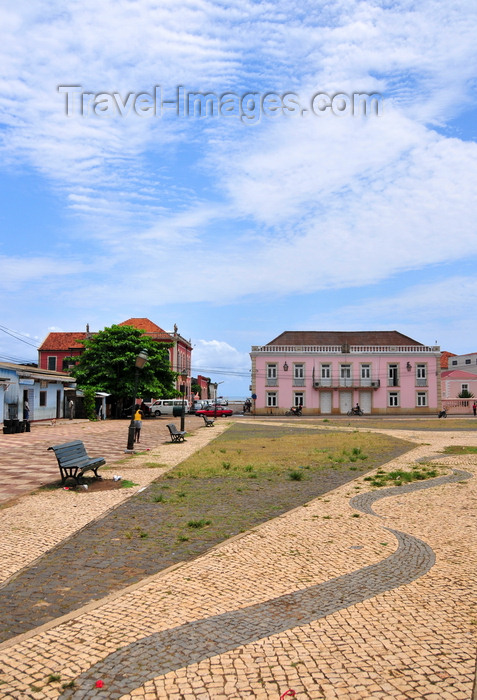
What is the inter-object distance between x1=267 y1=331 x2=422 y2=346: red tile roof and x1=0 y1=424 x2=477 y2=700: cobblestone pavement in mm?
54337

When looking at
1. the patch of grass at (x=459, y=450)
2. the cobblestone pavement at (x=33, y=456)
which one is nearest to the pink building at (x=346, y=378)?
the cobblestone pavement at (x=33, y=456)

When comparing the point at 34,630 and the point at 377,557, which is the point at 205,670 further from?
the point at 377,557

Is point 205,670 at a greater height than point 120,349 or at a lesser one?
lesser

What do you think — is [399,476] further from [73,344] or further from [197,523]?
[73,344]

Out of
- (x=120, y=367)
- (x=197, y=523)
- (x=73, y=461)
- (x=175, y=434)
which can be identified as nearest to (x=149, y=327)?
(x=120, y=367)

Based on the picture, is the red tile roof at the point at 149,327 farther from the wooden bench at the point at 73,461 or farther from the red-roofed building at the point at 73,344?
the wooden bench at the point at 73,461

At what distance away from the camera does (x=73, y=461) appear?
1110cm

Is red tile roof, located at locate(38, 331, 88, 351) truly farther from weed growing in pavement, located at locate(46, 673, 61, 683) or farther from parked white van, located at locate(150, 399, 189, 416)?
weed growing in pavement, located at locate(46, 673, 61, 683)

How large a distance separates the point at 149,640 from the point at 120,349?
3817 cm

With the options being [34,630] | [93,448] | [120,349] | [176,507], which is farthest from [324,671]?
[120,349]

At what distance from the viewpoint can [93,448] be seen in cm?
1831

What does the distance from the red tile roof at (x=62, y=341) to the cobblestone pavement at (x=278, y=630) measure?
61.5 metres

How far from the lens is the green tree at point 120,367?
40.1 meters

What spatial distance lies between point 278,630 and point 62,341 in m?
66.3
